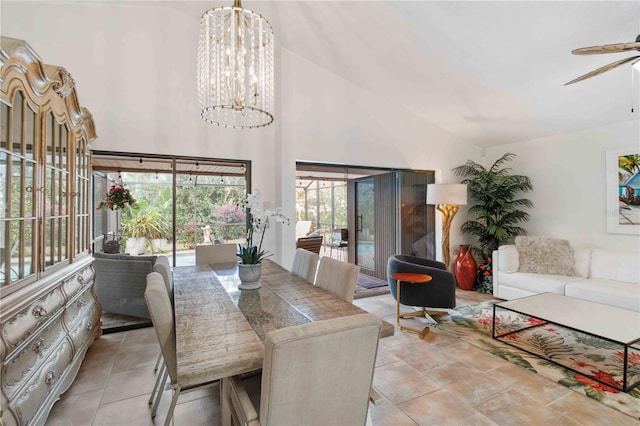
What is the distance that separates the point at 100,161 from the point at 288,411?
3560 millimetres

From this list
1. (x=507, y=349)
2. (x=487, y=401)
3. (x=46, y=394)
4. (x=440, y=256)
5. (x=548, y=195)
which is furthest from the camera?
(x=440, y=256)

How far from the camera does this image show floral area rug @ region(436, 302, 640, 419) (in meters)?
2.22

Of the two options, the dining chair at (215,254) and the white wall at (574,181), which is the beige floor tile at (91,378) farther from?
the white wall at (574,181)

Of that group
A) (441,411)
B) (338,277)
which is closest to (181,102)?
(338,277)

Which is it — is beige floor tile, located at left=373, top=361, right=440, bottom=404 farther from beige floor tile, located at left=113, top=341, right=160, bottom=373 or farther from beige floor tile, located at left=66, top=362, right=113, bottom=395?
beige floor tile, located at left=66, top=362, right=113, bottom=395

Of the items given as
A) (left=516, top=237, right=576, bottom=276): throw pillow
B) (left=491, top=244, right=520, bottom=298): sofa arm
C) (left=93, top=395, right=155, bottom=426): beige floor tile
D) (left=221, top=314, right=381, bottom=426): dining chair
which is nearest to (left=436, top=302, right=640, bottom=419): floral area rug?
(left=491, top=244, right=520, bottom=298): sofa arm

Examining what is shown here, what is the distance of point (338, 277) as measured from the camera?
227 centimetres

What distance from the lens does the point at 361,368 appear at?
4.12 feet

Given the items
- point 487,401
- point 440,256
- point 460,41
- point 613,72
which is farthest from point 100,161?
point 613,72

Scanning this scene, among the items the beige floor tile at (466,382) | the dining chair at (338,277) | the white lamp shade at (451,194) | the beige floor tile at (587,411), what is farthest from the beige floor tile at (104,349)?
the white lamp shade at (451,194)

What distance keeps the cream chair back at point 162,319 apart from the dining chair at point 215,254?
1.80 meters

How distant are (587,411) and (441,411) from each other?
987mm

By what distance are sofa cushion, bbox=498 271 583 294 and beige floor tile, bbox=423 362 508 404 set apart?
204cm

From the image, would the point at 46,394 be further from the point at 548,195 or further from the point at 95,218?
the point at 548,195
